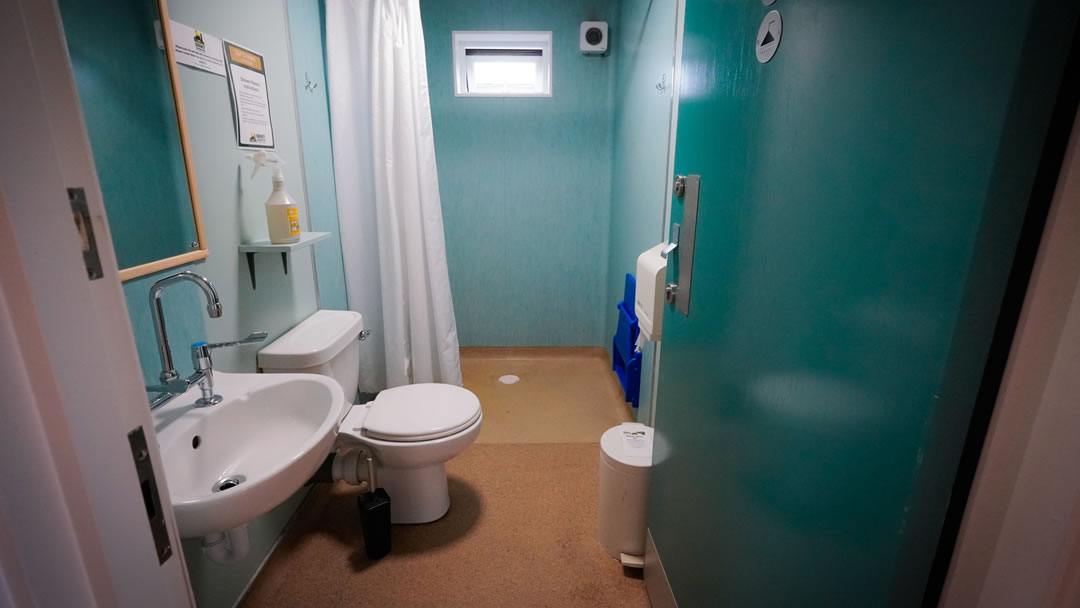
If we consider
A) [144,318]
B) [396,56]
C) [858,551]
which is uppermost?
[396,56]

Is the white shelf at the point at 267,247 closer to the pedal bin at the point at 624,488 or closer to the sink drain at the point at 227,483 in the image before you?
the sink drain at the point at 227,483

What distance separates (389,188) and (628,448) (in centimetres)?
160

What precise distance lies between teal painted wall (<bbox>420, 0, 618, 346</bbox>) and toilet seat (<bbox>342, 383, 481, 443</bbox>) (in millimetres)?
1498

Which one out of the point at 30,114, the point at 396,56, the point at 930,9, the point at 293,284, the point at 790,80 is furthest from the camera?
the point at 396,56

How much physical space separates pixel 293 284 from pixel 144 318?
Result: 73 cm

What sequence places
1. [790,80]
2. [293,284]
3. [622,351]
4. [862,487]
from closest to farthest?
[862,487] → [790,80] → [293,284] → [622,351]

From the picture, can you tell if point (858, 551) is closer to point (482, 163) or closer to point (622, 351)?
point (622, 351)

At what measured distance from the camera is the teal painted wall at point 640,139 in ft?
6.20

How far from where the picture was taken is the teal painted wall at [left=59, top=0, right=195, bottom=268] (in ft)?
3.33

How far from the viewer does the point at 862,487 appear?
1.93 ft

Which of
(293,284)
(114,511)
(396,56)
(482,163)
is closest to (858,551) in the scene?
(114,511)

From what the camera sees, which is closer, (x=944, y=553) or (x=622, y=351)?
(x=944, y=553)

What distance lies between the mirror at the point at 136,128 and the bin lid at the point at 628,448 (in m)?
1.31

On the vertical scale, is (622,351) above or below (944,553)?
below
